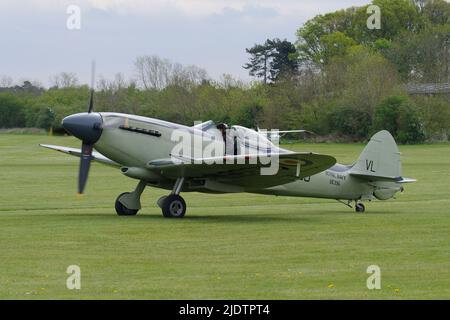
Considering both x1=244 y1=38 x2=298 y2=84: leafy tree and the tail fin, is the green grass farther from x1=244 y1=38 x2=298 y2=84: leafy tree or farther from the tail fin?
x1=244 y1=38 x2=298 y2=84: leafy tree

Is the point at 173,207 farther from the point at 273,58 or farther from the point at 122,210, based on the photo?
the point at 273,58

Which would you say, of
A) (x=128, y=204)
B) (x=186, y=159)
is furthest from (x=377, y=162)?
(x=128, y=204)

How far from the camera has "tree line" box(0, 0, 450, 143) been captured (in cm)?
5109

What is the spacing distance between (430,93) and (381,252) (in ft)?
269

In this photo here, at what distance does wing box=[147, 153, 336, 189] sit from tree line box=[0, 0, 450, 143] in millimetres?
13654

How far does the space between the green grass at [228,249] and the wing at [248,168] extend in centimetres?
87

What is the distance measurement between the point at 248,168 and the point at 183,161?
135 cm

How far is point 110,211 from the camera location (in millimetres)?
24188

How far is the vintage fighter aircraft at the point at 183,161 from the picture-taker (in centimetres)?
2056

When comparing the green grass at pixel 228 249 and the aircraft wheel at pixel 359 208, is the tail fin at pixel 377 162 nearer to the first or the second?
the aircraft wheel at pixel 359 208

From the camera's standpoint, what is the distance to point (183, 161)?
21.1 m

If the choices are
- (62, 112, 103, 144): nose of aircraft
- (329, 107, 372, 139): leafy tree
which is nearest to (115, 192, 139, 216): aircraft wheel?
(62, 112, 103, 144): nose of aircraft
